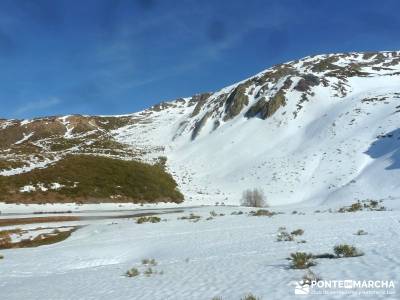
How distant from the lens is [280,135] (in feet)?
313

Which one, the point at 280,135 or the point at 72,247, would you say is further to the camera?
the point at 280,135

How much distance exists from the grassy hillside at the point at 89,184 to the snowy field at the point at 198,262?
29.9 m

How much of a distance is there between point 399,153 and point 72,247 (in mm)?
51105

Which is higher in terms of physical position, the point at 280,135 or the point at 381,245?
the point at 280,135

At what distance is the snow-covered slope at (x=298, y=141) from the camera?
65125mm

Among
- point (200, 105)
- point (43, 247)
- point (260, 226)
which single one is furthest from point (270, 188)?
point (200, 105)

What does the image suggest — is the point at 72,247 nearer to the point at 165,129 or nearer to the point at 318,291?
the point at 318,291

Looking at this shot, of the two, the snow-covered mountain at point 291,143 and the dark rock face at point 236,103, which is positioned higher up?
the dark rock face at point 236,103

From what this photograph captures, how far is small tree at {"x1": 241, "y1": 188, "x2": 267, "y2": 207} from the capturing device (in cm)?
6350

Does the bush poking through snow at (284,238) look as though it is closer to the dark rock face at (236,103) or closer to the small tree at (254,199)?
the small tree at (254,199)

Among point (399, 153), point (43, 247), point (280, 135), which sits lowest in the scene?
point (43, 247)

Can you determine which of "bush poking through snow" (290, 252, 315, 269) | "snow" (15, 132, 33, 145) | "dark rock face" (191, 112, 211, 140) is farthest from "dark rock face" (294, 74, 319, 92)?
"snow" (15, 132, 33, 145)

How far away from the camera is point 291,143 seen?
89125 mm

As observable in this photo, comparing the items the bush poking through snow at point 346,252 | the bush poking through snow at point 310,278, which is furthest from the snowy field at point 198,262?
the bush poking through snow at point 346,252
